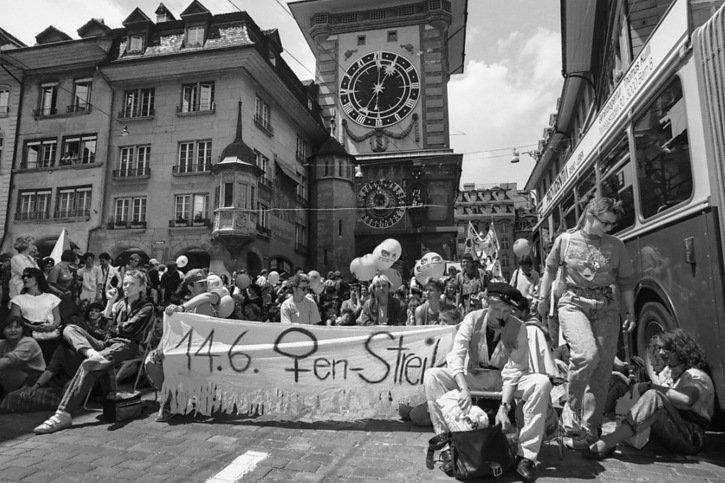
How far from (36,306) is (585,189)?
8.26 metres

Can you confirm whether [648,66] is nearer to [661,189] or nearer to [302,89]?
[661,189]

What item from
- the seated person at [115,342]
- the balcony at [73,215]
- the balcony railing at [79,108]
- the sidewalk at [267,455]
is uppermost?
the balcony railing at [79,108]

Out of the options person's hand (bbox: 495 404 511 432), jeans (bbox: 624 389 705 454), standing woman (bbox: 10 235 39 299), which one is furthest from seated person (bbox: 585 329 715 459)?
standing woman (bbox: 10 235 39 299)

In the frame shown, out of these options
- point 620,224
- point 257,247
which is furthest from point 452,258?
point 620,224

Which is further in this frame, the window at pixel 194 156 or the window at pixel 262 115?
the window at pixel 262 115

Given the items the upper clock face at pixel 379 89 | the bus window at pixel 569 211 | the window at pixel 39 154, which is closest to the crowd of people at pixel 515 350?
the bus window at pixel 569 211

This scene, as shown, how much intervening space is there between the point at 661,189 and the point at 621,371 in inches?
80.1

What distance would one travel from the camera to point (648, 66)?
4.95 m

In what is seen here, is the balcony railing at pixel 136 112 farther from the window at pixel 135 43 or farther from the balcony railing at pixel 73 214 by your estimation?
the balcony railing at pixel 73 214

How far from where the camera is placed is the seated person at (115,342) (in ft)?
16.9

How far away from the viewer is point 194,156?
23422mm

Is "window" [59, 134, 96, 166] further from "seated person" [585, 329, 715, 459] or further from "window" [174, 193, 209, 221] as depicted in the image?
"seated person" [585, 329, 715, 459]

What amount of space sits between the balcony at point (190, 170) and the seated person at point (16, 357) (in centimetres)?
1790

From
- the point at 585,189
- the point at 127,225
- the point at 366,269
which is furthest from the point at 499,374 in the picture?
the point at 127,225
